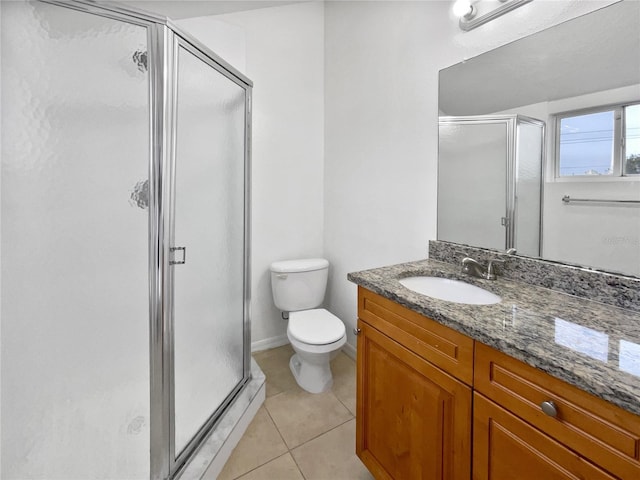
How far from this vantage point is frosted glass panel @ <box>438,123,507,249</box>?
139cm

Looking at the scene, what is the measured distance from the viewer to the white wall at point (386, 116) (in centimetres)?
152

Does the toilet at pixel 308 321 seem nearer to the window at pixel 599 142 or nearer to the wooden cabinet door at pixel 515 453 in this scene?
the wooden cabinet door at pixel 515 453

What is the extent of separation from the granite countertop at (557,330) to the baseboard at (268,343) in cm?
156

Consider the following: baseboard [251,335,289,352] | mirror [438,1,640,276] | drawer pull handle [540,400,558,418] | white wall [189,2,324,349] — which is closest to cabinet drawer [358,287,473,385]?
drawer pull handle [540,400,558,418]

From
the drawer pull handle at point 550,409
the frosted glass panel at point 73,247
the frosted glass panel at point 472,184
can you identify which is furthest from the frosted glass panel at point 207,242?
the drawer pull handle at point 550,409

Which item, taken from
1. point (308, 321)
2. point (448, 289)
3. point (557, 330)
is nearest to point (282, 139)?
point (308, 321)

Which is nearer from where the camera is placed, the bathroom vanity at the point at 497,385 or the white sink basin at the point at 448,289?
the bathroom vanity at the point at 497,385

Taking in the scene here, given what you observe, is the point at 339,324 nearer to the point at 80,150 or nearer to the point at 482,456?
the point at 482,456

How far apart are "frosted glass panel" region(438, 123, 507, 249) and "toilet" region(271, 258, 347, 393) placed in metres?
0.89

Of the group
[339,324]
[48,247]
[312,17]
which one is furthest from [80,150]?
[312,17]

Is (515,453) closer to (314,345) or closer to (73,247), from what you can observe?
(314,345)

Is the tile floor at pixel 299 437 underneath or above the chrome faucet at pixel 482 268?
underneath

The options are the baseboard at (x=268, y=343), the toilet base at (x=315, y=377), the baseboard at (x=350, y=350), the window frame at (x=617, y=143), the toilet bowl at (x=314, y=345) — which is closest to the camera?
the window frame at (x=617, y=143)

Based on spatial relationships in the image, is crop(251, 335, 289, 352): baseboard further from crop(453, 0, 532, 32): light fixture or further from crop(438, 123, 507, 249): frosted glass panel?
crop(453, 0, 532, 32): light fixture
